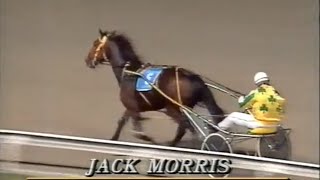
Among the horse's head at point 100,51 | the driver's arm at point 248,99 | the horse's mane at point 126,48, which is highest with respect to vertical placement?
the driver's arm at point 248,99

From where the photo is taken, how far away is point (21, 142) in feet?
5.44

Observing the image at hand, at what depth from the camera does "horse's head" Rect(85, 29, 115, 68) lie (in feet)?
5.47

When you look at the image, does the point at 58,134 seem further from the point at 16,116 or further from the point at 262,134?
the point at 262,134

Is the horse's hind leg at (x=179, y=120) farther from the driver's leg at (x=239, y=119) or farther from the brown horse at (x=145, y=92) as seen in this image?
the driver's leg at (x=239, y=119)

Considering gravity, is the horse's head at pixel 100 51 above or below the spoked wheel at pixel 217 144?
above

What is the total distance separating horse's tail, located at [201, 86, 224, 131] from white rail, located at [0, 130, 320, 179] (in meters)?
0.11

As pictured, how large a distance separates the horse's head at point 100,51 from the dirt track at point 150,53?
0.07ft

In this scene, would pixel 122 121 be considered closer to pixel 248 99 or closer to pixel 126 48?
pixel 126 48

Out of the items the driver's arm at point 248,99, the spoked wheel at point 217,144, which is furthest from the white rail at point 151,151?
the driver's arm at point 248,99

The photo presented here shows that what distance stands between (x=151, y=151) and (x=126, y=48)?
337mm

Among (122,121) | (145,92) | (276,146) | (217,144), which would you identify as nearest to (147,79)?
(145,92)

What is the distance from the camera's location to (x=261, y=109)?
164 cm

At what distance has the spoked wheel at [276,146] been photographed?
5.33ft

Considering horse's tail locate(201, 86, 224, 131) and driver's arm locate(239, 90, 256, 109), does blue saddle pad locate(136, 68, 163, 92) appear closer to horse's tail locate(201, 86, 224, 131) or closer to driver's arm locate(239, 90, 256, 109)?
horse's tail locate(201, 86, 224, 131)
